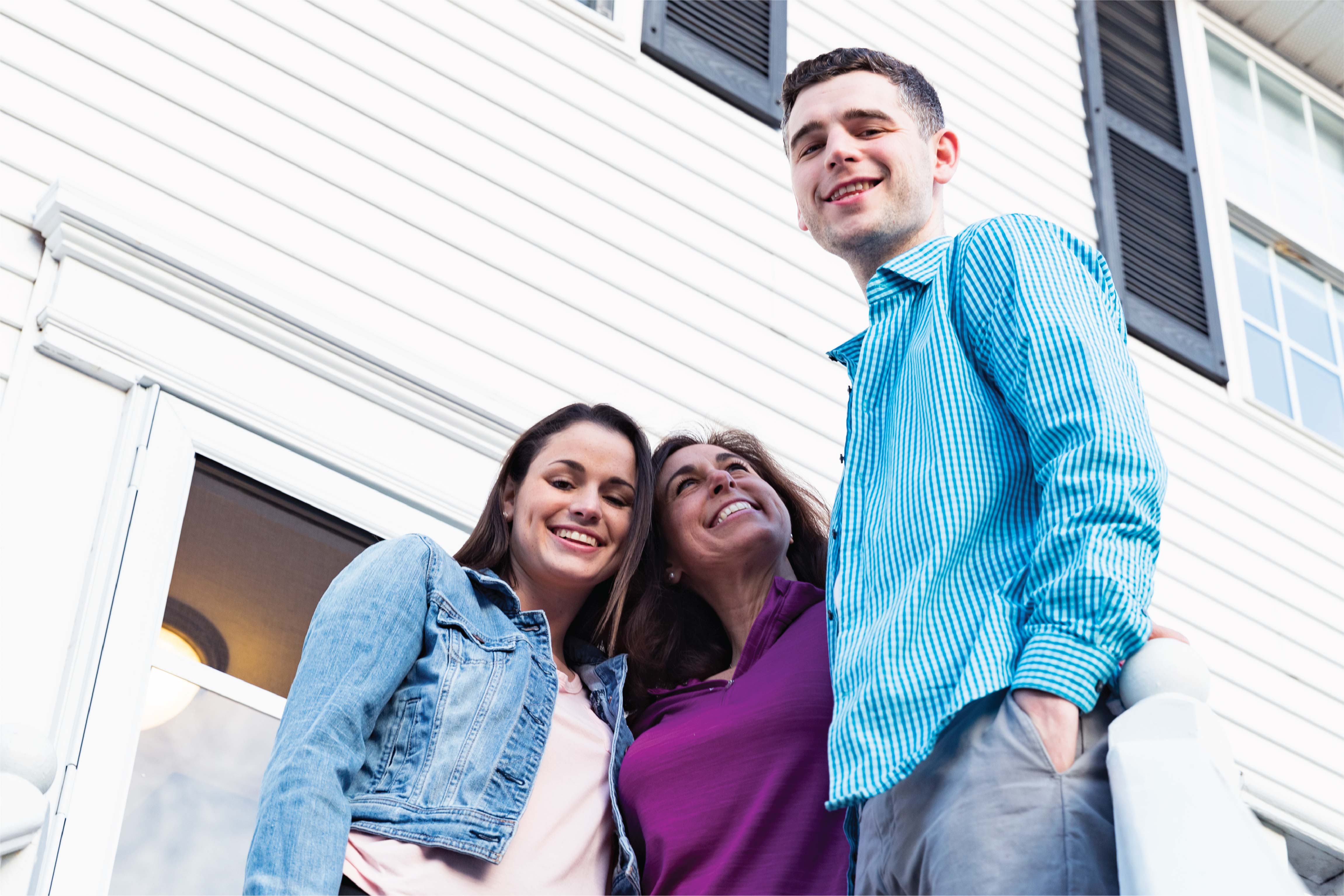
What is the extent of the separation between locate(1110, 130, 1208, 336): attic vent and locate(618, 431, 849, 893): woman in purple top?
126 inches

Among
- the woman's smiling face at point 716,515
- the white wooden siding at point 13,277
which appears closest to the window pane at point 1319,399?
the woman's smiling face at point 716,515

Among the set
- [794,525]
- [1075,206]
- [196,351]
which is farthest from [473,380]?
[1075,206]

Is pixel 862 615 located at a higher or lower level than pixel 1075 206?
lower

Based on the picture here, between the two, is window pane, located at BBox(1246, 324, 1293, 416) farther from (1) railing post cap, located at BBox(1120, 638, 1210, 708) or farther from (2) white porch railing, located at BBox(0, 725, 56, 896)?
(2) white porch railing, located at BBox(0, 725, 56, 896)

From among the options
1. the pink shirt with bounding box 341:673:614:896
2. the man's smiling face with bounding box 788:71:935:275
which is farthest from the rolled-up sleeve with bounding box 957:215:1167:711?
the pink shirt with bounding box 341:673:614:896

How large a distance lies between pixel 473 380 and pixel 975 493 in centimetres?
215

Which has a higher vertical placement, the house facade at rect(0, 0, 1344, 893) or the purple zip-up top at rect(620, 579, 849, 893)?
the house facade at rect(0, 0, 1344, 893)

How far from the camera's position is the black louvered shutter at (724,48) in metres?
4.94

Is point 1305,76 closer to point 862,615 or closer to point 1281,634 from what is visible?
point 1281,634

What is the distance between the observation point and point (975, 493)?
1984 millimetres

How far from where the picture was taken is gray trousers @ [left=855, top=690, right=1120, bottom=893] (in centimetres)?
167

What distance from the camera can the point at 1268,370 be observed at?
6.34 meters

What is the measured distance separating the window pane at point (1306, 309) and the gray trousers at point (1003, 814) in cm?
538

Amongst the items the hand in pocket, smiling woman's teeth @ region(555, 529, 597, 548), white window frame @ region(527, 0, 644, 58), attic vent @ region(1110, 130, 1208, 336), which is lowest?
the hand in pocket
